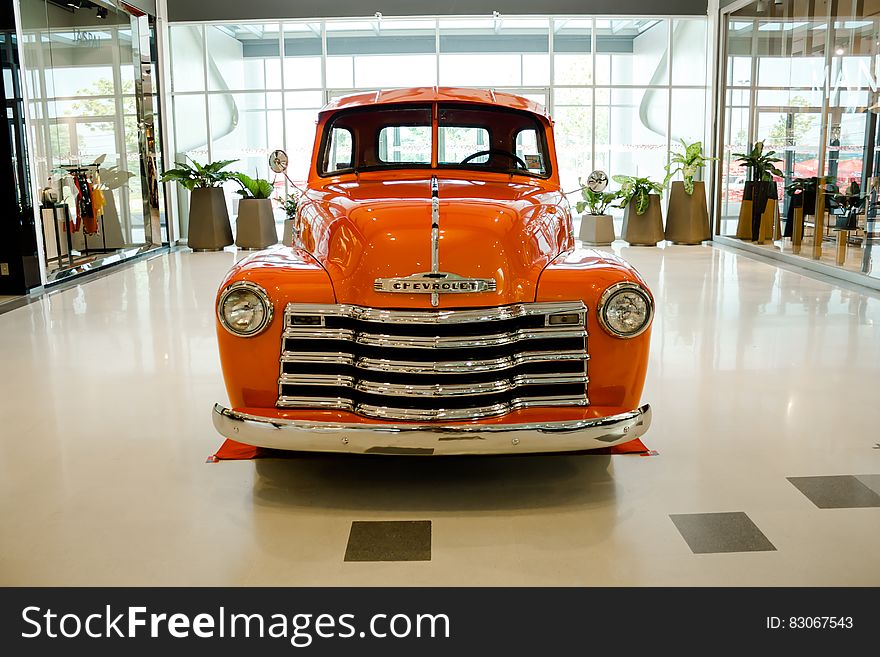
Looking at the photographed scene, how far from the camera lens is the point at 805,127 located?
10.1 metres

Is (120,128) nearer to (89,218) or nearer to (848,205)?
(89,218)

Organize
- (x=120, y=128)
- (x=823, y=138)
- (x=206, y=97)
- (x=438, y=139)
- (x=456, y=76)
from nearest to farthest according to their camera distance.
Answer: (x=438, y=139)
(x=823, y=138)
(x=120, y=128)
(x=206, y=97)
(x=456, y=76)

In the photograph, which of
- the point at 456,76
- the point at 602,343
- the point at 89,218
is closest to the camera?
the point at 602,343

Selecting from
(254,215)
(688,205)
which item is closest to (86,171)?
(254,215)

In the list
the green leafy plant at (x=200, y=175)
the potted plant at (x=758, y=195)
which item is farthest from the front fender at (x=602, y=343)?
the green leafy plant at (x=200, y=175)

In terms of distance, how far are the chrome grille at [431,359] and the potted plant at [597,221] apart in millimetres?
9705

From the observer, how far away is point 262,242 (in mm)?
12320

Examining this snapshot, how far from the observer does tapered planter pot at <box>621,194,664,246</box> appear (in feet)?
40.4

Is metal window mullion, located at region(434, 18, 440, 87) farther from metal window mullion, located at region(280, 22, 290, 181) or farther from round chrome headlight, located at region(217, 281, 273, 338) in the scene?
round chrome headlight, located at region(217, 281, 273, 338)

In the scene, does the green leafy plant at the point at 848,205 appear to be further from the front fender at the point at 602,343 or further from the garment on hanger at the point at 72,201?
the garment on hanger at the point at 72,201

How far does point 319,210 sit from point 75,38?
774cm

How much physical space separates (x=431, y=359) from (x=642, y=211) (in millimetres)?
9948
